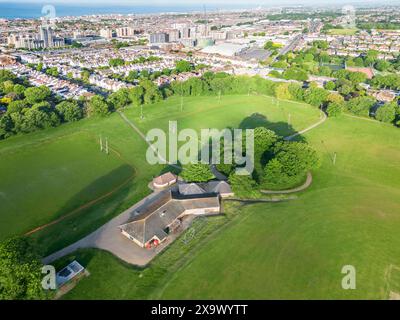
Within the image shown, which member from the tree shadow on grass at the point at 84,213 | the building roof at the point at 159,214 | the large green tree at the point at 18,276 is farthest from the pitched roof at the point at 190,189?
the large green tree at the point at 18,276

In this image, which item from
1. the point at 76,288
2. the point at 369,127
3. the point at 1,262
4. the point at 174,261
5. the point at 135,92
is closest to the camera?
the point at 1,262

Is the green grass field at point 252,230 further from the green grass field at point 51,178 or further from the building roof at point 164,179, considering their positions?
the building roof at point 164,179

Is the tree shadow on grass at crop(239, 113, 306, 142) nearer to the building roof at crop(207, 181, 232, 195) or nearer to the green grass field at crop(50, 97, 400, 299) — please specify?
the green grass field at crop(50, 97, 400, 299)

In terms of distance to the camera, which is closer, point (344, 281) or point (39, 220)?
point (344, 281)

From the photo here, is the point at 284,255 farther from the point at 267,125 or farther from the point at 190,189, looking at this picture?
the point at 267,125

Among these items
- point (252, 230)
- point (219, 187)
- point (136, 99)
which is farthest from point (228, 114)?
point (252, 230)

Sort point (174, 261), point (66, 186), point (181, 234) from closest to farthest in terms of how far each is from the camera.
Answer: point (174, 261), point (181, 234), point (66, 186)

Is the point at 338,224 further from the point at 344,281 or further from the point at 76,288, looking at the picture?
the point at 76,288
